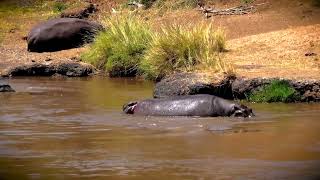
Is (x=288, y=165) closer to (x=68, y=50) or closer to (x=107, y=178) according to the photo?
(x=107, y=178)

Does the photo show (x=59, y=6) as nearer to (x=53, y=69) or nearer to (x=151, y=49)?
(x=53, y=69)

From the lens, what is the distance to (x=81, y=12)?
26.8m

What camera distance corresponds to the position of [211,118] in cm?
1106

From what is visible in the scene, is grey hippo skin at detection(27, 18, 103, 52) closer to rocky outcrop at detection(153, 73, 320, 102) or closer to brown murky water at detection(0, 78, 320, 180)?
rocky outcrop at detection(153, 73, 320, 102)

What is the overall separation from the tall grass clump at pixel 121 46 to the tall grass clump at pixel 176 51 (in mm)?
1140

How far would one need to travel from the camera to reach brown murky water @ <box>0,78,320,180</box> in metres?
7.48

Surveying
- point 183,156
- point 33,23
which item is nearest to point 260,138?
point 183,156

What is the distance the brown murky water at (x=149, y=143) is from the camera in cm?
748

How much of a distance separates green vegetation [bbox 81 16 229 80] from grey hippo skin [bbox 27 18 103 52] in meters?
1.98

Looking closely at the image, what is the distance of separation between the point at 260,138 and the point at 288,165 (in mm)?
1612

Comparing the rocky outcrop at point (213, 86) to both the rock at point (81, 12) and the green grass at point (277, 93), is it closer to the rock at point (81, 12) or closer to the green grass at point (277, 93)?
the green grass at point (277, 93)

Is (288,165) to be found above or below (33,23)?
below

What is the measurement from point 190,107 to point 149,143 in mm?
2434

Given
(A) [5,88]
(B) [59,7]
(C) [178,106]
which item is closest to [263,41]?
(A) [5,88]
